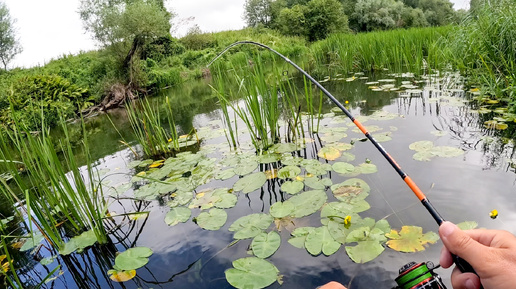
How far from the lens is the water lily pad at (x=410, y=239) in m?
1.39

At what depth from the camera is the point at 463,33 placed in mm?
4043

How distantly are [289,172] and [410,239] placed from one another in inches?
40.3

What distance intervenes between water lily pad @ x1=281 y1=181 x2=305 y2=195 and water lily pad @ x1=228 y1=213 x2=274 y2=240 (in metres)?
0.29

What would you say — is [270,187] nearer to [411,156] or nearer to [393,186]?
[393,186]

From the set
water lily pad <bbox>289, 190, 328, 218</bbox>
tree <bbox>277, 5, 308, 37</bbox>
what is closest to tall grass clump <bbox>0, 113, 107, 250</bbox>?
water lily pad <bbox>289, 190, 328, 218</bbox>

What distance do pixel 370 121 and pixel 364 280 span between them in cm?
230

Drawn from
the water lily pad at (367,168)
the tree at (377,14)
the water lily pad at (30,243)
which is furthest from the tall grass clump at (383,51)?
the tree at (377,14)

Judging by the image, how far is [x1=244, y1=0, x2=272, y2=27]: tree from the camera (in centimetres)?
2945

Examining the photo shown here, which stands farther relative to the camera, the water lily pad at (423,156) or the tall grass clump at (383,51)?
the tall grass clump at (383,51)

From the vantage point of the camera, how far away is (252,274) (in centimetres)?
135

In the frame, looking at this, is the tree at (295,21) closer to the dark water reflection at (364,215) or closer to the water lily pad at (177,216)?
the dark water reflection at (364,215)

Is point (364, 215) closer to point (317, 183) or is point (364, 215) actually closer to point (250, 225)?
point (317, 183)

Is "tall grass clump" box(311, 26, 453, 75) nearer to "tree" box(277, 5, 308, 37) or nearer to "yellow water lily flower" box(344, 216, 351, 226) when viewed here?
"yellow water lily flower" box(344, 216, 351, 226)

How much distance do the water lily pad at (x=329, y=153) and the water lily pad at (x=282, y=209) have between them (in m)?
0.75
